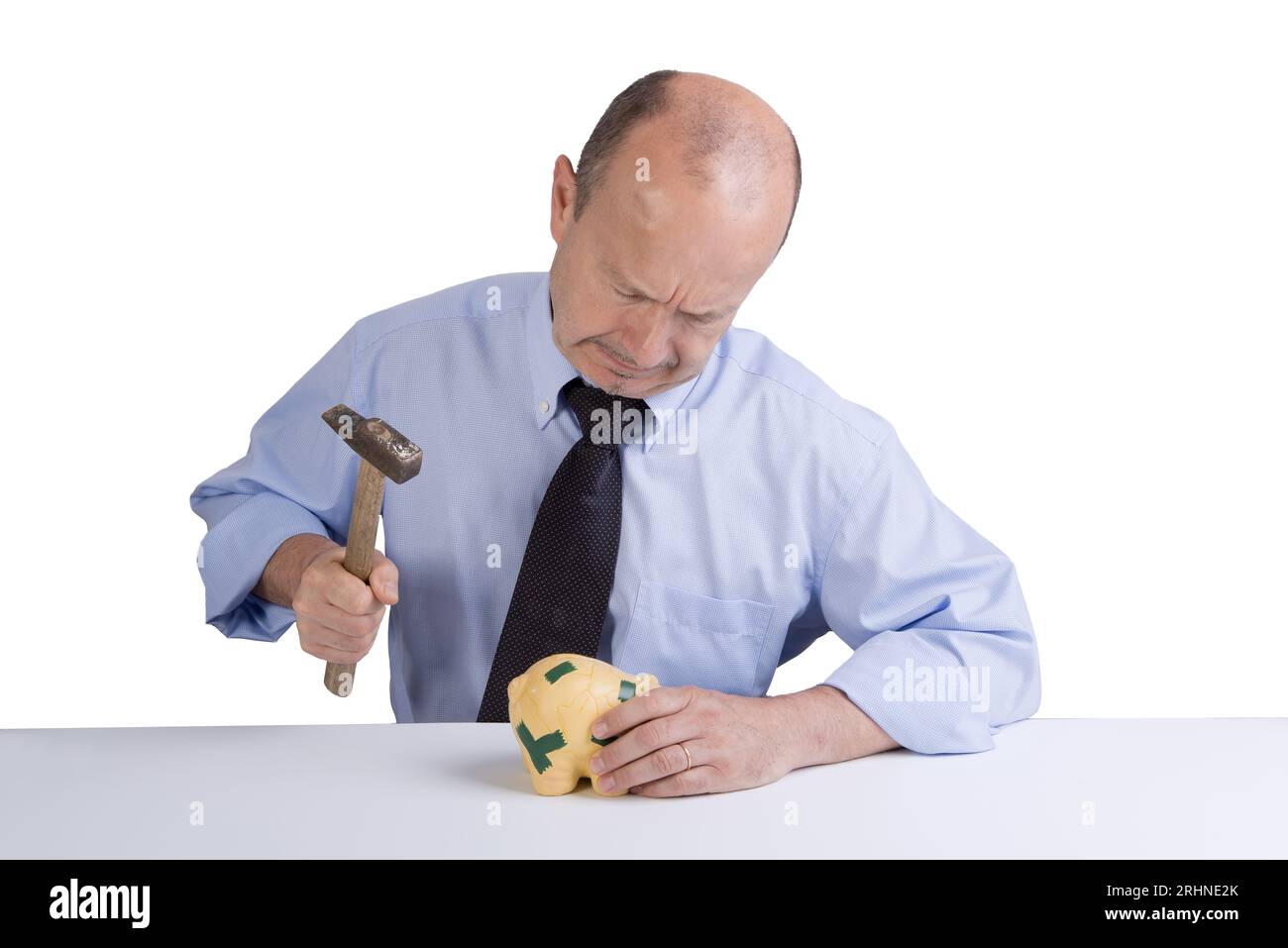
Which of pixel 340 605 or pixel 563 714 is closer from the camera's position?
pixel 563 714

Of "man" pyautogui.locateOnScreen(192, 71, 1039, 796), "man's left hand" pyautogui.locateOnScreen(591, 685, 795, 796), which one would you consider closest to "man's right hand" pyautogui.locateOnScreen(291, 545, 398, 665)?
"man" pyautogui.locateOnScreen(192, 71, 1039, 796)

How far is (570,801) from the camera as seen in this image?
241cm

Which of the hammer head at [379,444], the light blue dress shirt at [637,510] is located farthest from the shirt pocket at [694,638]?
the hammer head at [379,444]

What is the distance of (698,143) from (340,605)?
2.85 feet

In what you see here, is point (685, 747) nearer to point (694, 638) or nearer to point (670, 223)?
point (694, 638)

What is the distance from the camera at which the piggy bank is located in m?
2.41

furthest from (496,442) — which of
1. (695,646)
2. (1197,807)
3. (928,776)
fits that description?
(1197,807)

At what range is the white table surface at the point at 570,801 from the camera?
221cm

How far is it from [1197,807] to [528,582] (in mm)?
1094

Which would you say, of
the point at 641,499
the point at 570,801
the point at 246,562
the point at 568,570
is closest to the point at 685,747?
the point at 570,801

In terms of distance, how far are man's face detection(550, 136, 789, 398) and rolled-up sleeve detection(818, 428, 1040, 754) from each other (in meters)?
0.45
